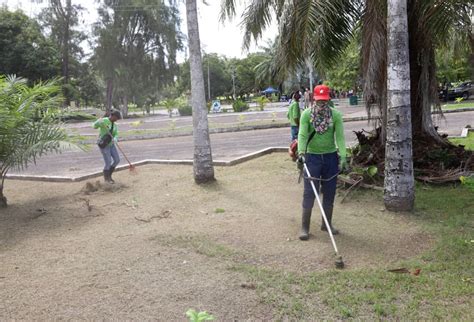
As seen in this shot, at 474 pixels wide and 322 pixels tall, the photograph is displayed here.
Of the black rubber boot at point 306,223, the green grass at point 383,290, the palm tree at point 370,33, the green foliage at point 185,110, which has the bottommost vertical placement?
the green grass at point 383,290

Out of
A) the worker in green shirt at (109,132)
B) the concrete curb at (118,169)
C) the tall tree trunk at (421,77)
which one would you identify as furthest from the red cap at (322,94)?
the concrete curb at (118,169)

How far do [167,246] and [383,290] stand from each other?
249 centimetres

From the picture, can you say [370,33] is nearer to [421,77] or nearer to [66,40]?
[421,77]

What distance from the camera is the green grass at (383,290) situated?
3490mm

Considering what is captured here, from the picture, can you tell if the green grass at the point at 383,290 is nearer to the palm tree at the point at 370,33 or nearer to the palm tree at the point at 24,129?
the palm tree at the point at 370,33

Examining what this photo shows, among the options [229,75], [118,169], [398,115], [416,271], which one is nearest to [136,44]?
[229,75]

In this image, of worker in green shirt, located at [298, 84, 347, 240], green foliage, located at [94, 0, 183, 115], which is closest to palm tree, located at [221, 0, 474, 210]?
worker in green shirt, located at [298, 84, 347, 240]

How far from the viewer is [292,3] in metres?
7.41

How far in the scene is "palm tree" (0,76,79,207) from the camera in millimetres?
7395

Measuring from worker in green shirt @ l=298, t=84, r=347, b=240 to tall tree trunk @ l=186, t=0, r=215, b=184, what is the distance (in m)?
3.40

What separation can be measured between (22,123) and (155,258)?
4.17 m

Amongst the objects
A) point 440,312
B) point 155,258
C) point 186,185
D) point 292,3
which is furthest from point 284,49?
point 440,312

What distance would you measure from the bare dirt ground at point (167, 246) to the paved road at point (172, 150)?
3.69 meters

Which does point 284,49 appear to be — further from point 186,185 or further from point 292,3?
point 186,185
